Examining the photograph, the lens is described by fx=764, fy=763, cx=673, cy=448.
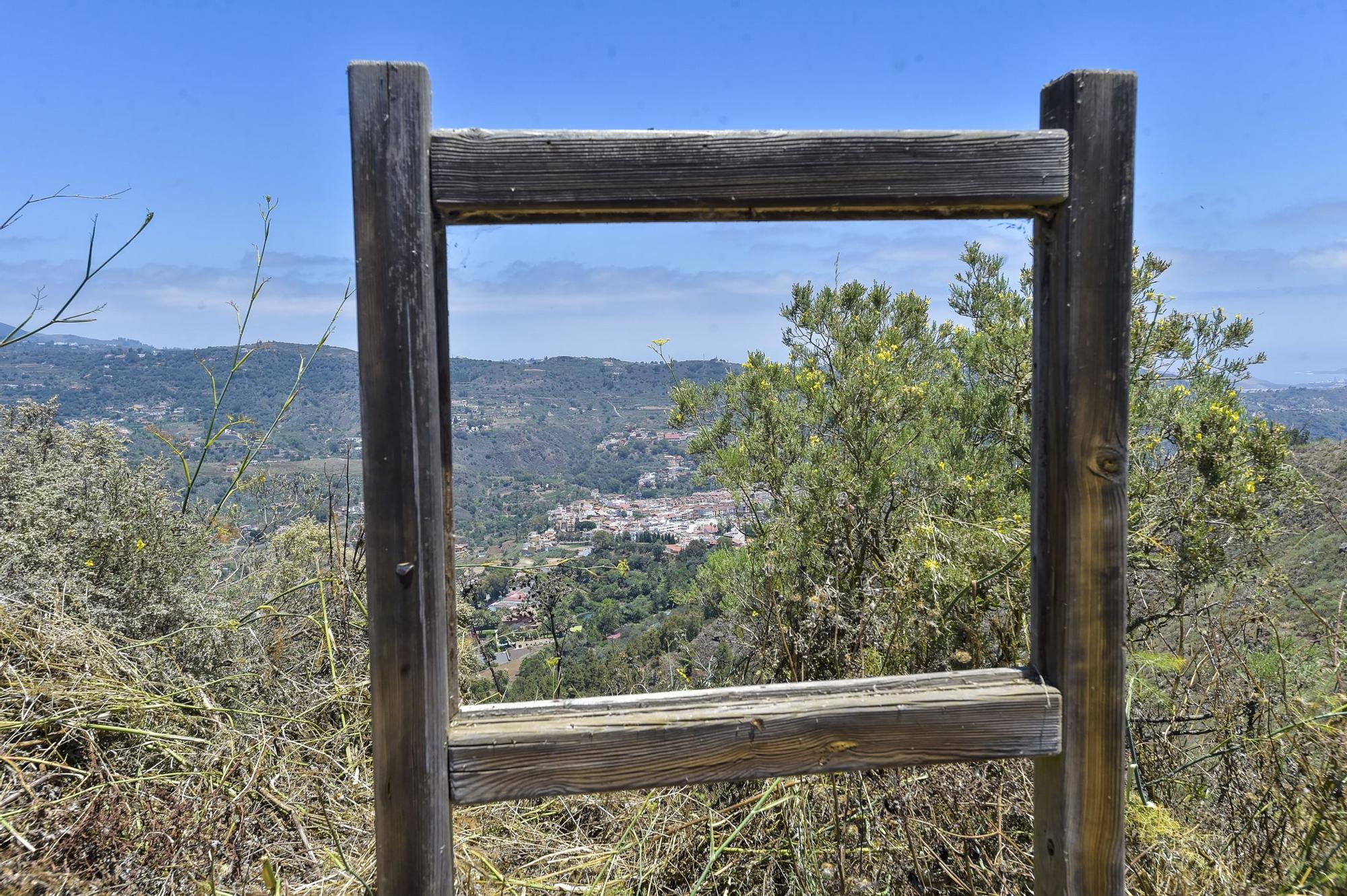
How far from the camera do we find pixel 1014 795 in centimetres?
221

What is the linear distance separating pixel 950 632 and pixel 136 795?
104 inches

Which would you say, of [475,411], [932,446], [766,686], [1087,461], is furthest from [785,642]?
[475,411]

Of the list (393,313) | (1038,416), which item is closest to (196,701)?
(393,313)

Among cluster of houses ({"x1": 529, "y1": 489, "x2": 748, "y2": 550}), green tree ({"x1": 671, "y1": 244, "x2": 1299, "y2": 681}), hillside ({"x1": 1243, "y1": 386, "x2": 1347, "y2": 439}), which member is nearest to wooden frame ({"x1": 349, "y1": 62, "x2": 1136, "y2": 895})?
green tree ({"x1": 671, "y1": 244, "x2": 1299, "y2": 681})

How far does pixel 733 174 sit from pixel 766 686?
93 cm

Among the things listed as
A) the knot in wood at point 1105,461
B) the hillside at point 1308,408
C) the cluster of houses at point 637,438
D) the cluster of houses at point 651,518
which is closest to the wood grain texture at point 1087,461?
the knot in wood at point 1105,461

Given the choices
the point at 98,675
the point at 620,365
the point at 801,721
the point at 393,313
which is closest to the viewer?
the point at 393,313

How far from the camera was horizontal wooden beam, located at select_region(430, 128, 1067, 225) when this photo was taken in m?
1.30

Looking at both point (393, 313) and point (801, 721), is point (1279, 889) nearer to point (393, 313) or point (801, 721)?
point (801, 721)

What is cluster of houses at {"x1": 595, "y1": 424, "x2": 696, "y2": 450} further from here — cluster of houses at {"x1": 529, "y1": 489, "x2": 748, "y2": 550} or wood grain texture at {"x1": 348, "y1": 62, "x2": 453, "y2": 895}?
wood grain texture at {"x1": 348, "y1": 62, "x2": 453, "y2": 895}

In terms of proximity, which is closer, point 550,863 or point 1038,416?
point 1038,416

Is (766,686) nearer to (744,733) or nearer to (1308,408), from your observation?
(744,733)

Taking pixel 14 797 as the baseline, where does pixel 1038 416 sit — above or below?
above

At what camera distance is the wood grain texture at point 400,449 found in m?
1.26
